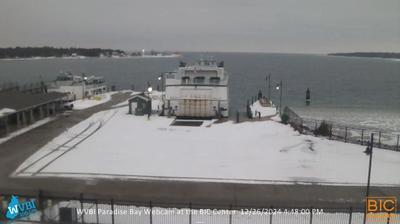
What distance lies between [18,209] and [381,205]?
14.2 metres

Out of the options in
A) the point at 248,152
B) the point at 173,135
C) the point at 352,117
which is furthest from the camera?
the point at 352,117

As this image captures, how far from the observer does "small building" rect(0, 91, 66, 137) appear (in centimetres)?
3056

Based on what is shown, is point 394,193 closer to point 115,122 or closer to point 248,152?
point 248,152

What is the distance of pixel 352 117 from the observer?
5416 centimetres

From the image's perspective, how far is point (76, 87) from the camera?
5578 centimetres

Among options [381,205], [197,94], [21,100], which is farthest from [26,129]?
[381,205]

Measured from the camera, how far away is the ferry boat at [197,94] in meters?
40.2

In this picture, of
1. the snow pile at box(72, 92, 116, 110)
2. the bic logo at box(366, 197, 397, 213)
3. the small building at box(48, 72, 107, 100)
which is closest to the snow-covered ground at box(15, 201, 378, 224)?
the bic logo at box(366, 197, 397, 213)

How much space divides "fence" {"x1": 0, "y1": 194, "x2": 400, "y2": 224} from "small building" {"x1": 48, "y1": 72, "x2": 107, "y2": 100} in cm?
4026

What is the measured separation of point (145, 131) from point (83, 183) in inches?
539

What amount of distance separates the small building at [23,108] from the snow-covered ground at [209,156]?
4462 millimetres

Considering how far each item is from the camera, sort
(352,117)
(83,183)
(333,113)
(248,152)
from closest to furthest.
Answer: (83,183) → (248,152) → (352,117) → (333,113)

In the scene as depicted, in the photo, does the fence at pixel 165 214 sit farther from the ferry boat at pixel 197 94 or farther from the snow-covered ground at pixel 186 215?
the ferry boat at pixel 197 94

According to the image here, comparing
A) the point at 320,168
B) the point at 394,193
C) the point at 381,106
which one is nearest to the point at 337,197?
the point at 394,193
